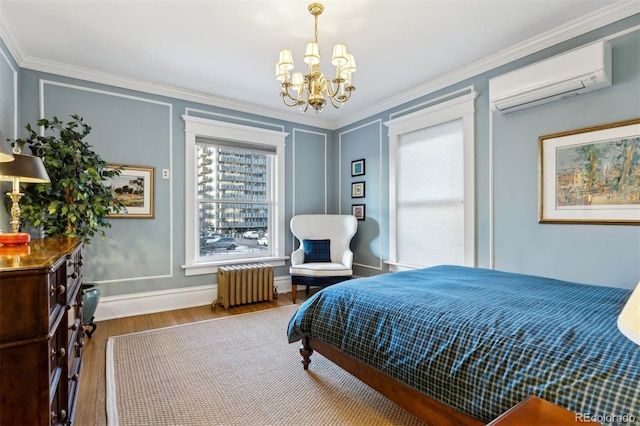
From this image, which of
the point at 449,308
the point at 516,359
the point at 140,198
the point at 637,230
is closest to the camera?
the point at 516,359

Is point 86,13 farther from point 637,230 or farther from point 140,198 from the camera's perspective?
point 637,230

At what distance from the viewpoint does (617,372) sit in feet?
3.34

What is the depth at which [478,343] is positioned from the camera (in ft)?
4.39

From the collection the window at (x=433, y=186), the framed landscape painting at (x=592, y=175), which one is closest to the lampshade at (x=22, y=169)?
the window at (x=433, y=186)

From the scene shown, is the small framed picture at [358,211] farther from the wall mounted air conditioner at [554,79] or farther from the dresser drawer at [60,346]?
the dresser drawer at [60,346]

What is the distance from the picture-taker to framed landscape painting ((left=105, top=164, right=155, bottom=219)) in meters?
3.47

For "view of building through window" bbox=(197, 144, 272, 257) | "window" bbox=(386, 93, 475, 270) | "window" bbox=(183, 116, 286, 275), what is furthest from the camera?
"view of building through window" bbox=(197, 144, 272, 257)

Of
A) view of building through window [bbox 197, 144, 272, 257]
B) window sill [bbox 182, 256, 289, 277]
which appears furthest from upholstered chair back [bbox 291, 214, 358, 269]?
view of building through window [bbox 197, 144, 272, 257]

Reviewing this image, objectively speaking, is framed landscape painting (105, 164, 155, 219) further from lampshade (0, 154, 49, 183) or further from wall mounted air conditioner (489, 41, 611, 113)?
wall mounted air conditioner (489, 41, 611, 113)

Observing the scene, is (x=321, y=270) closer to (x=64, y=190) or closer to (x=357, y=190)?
(x=357, y=190)

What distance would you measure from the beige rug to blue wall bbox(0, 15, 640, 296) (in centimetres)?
109

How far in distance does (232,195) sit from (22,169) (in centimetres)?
255

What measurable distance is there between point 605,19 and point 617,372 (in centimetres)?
263

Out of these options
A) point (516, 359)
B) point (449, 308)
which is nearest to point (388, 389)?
point (449, 308)
